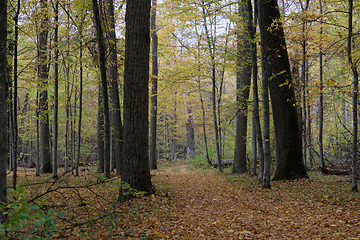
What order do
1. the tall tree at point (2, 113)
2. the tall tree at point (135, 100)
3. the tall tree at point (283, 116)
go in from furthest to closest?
the tall tree at point (283, 116), the tall tree at point (135, 100), the tall tree at point (2, 113)

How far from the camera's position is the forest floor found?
153 inches

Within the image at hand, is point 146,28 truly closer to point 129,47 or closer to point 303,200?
point 129,47

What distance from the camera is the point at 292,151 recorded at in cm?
902

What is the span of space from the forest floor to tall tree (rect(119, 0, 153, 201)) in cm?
54

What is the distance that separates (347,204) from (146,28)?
6282mm

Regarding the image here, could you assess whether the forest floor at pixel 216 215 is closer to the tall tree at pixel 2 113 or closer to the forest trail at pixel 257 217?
the forest trail at pixel 257 217

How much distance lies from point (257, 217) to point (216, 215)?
0.86 meters

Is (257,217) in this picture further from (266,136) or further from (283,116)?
→ (283,116)

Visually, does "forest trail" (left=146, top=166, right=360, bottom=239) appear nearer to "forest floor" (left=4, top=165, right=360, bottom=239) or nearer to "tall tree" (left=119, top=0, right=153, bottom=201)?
"forest floor" (left=4, top=165, right=360, bottom=239)

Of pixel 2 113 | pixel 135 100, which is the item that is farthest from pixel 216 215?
pixel 2 113

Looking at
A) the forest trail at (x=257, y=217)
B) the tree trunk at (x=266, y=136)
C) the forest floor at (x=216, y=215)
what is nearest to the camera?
the forest floor at (x=216, y=215)

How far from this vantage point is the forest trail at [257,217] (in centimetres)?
421

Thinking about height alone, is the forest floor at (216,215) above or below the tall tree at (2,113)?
below

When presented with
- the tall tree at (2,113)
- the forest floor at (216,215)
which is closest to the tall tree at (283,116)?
the forest floor at (216,215)
